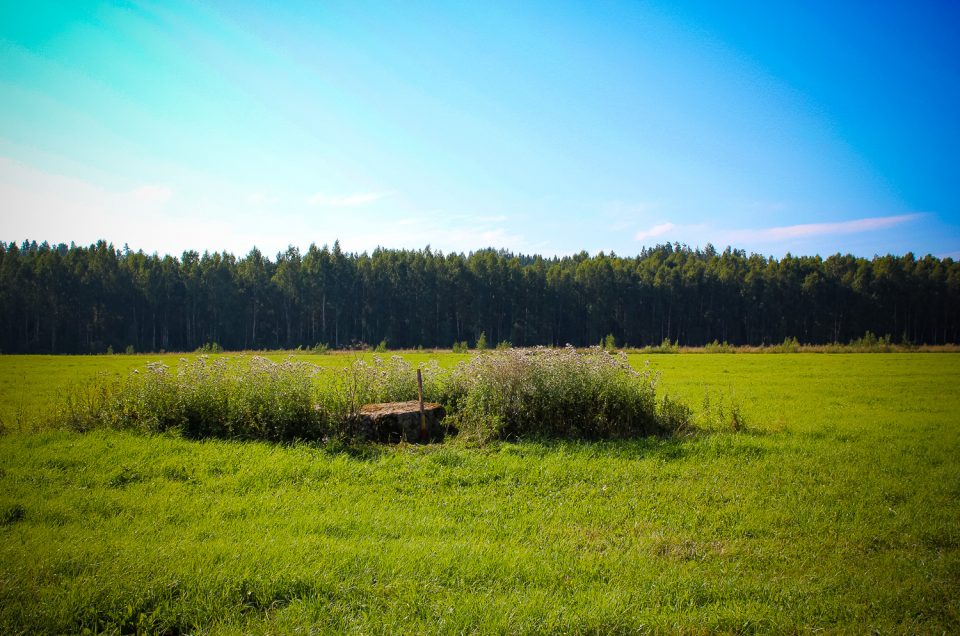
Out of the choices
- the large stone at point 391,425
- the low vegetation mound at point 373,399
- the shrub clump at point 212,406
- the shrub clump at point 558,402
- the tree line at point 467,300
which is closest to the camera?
the shrub clump at point 212,406

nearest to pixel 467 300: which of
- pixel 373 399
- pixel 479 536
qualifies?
pixel 373 399

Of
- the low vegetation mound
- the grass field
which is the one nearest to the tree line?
the low vegetation mound

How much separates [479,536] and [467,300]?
8672cm

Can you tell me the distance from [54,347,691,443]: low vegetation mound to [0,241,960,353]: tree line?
75.2 meters

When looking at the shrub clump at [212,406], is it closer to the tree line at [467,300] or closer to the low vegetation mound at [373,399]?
the low vegetation mound at [373,399]

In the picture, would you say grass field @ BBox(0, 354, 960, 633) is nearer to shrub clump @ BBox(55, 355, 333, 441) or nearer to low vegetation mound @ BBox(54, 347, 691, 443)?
shrub clump @ BBox(55, 355, 333, 441)

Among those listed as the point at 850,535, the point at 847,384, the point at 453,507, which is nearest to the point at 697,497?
the point at 850,535

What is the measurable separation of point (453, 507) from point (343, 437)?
476cm

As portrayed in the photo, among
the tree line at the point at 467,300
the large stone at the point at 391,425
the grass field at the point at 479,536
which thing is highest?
the tree line at the point at 467,300

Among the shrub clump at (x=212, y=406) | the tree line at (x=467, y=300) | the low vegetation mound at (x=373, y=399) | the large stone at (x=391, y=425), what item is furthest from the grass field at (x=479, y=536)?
the tree line at (x=467, y=300)

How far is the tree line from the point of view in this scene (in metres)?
85.2

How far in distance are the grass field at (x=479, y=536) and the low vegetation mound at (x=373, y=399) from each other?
1.00 metres

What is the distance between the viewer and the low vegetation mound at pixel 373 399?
12.0 meters

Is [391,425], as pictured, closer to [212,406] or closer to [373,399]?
[373,399]
